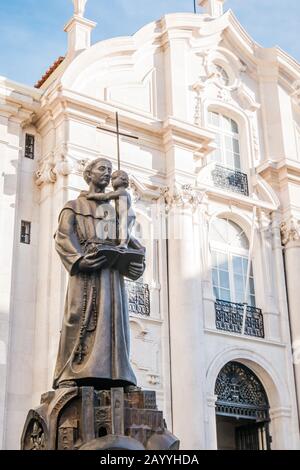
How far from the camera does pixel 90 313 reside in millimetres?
5859

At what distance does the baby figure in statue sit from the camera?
6234 millimetres

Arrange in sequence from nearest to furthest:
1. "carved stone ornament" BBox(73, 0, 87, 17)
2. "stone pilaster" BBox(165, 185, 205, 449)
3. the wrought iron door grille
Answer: "stone pilaster" BBox(165, 185, 205, 449) < the wrought iron door grille < "carved stone ornament" BBox(73, 0, 87, 17)

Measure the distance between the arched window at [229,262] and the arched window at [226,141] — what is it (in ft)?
5.53

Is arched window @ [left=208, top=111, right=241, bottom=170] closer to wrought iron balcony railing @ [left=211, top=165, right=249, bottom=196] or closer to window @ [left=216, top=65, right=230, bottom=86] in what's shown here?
wrought iron balcony railing @ [left=211, top=165, right=249, bottom=196]

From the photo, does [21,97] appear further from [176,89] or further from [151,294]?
[151,294]

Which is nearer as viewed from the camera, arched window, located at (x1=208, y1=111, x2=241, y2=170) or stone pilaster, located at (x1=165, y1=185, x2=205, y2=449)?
stone pilaster, located at (x1=165, y1=185, x2=205, y2=449)

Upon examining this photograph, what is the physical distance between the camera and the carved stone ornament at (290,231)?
680 inches

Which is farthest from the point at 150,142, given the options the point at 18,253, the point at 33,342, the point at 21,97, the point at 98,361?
the point at 98,361

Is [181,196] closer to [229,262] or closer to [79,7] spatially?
[229,262]

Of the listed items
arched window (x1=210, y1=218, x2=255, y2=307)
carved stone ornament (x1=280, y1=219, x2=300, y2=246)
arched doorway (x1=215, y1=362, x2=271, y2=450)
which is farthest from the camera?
carved stone ornament (x1=280, y1=219, x2=300, y2=246)

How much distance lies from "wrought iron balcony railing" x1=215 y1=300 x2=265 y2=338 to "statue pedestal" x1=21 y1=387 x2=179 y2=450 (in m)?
9.97

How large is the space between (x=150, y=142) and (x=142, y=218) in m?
1.81

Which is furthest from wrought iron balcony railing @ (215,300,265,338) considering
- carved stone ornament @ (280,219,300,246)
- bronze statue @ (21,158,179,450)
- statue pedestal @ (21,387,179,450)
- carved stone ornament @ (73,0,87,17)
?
statue pedestal @ (21,387,179,450)

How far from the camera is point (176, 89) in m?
17.2
